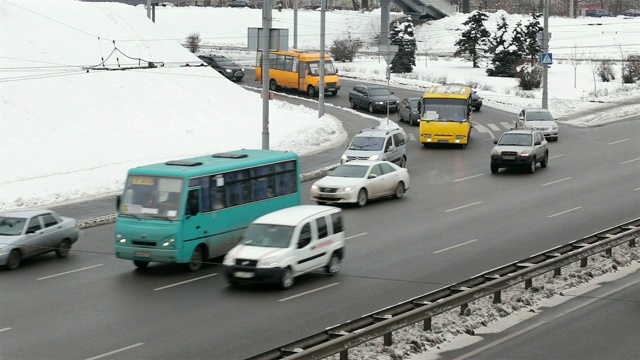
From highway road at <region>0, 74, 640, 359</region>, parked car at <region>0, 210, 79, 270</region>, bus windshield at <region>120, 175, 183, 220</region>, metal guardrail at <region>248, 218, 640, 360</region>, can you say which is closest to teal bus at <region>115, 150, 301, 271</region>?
bus windshield at <region>120, 175, 183, 220</region>

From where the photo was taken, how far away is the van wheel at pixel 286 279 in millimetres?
20125

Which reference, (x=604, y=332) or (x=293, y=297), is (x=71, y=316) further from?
(x=604, y=332)

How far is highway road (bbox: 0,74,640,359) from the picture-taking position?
16.8 meters

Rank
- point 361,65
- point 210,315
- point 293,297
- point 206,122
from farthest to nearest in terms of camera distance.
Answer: point 361,65 < point 206,122 < point 293,297 < point 210,315

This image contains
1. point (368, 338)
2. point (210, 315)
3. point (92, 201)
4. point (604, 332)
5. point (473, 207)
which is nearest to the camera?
point (368, 338)

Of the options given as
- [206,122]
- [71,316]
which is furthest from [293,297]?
[206,122]

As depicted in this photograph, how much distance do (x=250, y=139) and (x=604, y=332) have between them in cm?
3272

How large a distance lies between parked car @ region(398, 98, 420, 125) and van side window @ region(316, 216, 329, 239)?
30264 millimetres

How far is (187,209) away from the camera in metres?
22.2

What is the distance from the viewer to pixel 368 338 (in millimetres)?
15008

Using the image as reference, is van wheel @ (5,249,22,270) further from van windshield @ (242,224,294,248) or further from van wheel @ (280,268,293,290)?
van wheel @ (280,268,293,290)

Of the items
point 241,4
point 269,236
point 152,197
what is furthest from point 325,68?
point 241,4

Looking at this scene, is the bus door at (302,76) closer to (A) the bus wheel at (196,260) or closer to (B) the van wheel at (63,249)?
(B) the van wheel at (63,249)

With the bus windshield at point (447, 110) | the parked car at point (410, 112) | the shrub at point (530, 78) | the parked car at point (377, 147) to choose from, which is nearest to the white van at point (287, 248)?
the parked car at point (377, 147)
